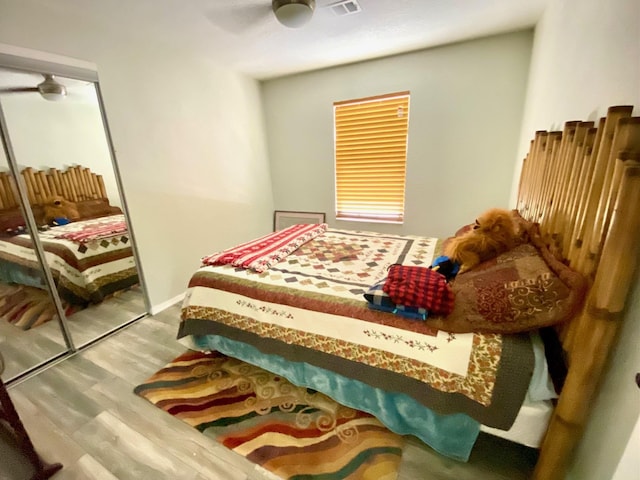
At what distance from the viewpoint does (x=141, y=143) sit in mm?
2352

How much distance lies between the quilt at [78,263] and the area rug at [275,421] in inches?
43.3

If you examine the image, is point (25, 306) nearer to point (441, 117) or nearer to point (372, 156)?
point (372, 156)

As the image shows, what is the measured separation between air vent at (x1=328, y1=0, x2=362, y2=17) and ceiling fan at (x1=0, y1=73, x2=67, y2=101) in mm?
2001

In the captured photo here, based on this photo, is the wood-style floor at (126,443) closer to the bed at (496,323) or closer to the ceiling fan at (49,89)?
the bed at (496,323)

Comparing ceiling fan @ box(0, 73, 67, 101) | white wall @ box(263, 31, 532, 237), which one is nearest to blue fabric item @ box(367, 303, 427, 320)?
white wall @ box(263, 31, 532, 237)

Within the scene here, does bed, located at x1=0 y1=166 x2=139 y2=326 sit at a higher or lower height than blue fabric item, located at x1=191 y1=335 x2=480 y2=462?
higher

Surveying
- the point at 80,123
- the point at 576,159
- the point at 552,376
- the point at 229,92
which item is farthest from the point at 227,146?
the point at 552,376

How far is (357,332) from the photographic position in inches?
52.9

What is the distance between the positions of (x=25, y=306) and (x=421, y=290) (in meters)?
2.84

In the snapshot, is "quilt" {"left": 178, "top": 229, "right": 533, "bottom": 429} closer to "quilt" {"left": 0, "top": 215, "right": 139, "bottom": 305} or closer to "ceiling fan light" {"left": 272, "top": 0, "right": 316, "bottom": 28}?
"quilt" {"left": 0, "top": 215, "right": 139, "bottom": 305}

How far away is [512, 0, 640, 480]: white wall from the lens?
0.80m

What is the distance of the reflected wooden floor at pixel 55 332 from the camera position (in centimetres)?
194

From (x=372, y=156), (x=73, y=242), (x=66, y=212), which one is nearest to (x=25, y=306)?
(x=73, y=242)

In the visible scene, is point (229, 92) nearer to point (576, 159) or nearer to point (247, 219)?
point (247, 219)
